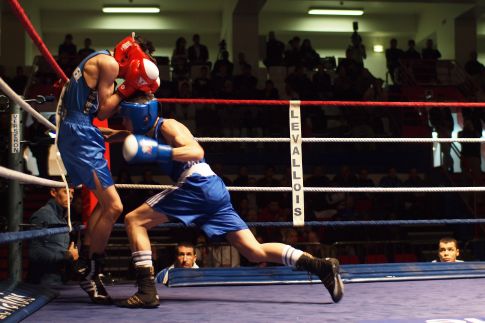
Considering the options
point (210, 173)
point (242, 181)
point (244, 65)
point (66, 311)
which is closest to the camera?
point (66, 311)

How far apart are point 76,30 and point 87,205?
993 centimetres

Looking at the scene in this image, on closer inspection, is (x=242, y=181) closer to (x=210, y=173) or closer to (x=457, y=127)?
(x=210, y=173)

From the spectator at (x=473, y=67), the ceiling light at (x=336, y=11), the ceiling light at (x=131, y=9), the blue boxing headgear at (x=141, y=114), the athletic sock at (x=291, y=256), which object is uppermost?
the ceiling light at (x=131, y=9)

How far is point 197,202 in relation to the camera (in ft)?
7.77

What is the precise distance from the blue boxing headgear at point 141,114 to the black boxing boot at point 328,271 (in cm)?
74

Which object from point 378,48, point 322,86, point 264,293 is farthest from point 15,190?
point 378,48

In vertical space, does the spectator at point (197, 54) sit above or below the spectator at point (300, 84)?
above

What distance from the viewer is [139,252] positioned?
2.32 metres

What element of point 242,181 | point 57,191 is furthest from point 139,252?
point 242,181

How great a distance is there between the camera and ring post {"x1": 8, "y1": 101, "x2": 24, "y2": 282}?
102 inches

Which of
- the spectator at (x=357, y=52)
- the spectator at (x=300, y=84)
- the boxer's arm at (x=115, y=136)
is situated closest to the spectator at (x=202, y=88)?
the spectator at (x=300, y=84)

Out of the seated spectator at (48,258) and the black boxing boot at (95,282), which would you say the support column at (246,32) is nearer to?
the seated spectator at (48,258)

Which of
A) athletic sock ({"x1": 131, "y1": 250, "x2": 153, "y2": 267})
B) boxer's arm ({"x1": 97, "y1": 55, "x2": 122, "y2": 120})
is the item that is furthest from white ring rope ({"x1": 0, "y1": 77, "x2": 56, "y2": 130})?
athletic sock ({"x1": 131, "y1": 250, "x2": 153, "y2": 267})

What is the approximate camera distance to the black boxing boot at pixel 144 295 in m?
2.23
